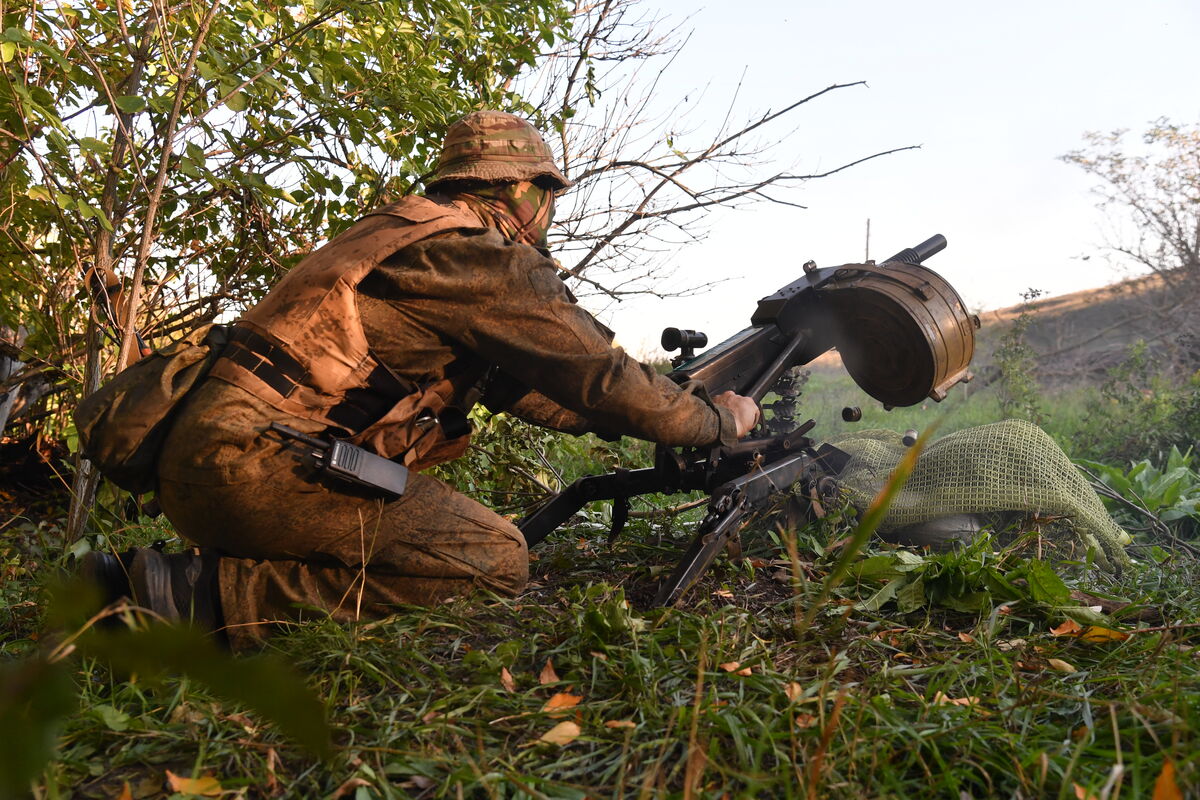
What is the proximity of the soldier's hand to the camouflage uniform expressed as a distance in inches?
8.4

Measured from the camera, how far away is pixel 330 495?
9.59 feet

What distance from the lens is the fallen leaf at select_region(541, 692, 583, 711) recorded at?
221 cm

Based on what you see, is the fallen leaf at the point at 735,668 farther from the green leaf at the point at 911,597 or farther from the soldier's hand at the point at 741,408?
the soldier's hand at the point at 741,408

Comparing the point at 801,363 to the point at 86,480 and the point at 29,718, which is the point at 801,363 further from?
the point at 29,718

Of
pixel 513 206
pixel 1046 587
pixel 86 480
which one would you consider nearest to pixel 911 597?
pixel 1046 587

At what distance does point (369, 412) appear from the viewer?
3.03m

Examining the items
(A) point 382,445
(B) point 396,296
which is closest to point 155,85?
(B) point 396,296

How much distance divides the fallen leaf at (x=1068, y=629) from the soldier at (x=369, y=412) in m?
1.25

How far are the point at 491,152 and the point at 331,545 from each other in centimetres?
153

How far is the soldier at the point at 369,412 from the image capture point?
111 inches

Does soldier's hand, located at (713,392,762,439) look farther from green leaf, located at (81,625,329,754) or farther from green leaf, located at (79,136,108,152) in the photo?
green leaf, located at (81,625,329,754)

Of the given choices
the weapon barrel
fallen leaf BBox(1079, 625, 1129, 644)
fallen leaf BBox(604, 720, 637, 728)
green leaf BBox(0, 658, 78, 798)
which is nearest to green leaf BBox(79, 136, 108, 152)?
fallen leaf BBox(604, 720, 637, 728)

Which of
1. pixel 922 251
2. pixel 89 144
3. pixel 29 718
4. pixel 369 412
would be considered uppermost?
pixel 89 144

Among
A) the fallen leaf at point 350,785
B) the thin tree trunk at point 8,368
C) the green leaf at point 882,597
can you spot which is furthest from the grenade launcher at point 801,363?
the thin tree trunk at point 8,368
